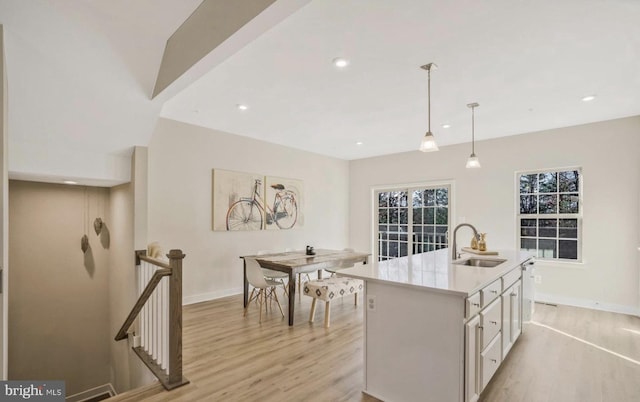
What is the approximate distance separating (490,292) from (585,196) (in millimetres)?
3693

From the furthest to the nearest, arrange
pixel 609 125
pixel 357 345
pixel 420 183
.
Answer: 1. pixel 420 183
2. pixel 609 125
3. pixel 357 345

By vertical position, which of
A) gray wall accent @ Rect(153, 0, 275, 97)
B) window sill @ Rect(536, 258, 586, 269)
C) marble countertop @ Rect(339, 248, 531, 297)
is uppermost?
gray wall accent @ Rect(153, 0, 275, 97)

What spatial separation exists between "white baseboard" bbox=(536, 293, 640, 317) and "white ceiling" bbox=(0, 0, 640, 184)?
2702mm

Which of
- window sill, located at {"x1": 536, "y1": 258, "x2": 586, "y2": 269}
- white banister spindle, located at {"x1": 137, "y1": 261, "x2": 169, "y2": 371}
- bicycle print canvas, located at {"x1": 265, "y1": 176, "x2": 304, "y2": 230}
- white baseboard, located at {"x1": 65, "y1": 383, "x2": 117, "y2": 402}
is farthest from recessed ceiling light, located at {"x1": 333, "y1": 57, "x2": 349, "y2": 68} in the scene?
white baseboard, located at {"x1": 65, "y1": 383, "x2": 117, "y2": 402}

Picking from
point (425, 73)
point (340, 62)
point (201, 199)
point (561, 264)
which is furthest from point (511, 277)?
point (201, 199)

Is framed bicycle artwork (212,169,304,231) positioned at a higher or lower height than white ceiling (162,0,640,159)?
lower

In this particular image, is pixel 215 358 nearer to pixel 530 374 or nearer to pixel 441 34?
pixel 530 374

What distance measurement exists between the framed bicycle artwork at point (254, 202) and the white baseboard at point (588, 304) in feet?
14.3

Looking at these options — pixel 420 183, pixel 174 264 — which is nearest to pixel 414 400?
pixel 174 264

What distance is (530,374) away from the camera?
106 inches

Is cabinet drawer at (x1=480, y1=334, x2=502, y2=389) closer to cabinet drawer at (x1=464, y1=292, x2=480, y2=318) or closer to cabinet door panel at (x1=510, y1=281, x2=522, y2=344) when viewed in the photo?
cabinet drawer at (x1=464, y1=292, x2=480, y2=318)

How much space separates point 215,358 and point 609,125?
19.6 ft

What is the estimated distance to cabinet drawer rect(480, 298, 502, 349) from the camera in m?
2.16

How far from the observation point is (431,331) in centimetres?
202
